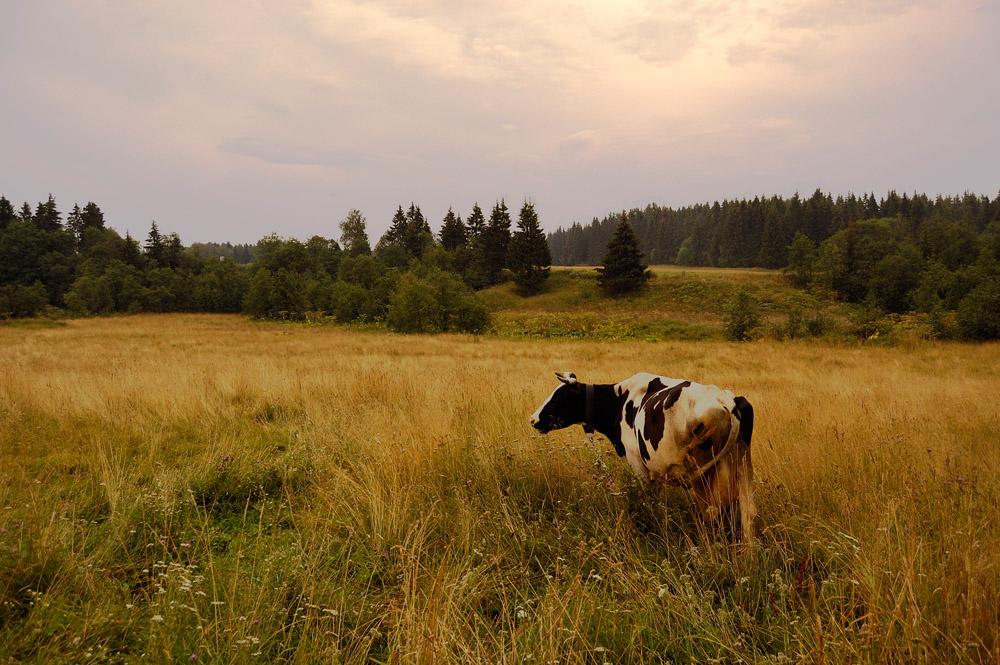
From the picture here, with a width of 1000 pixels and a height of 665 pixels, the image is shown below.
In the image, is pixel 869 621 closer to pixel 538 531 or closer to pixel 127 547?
pixel 538 531

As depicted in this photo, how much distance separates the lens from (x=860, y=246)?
189 ft

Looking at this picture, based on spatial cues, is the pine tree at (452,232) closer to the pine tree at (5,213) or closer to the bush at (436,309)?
the bush at (436,309)

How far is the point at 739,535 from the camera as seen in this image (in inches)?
123

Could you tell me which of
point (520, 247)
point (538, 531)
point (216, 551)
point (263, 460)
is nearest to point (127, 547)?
point (216, 551)

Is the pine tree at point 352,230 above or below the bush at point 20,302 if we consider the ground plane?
above

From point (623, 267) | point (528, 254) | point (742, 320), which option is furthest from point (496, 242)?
point (742, 320)

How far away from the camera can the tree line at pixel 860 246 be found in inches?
1143

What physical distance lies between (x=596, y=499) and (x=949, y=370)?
1627cm

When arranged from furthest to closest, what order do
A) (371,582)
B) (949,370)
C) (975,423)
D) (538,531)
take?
(949,370) → (975,423) → (538,531) → (371,582)

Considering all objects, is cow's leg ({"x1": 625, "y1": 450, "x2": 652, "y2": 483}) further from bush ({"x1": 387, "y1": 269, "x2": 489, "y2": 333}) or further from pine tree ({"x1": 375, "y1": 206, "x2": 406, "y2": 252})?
pine tree ({"x1": 375, "y1": 206, "x2": 406, "y2": 252})

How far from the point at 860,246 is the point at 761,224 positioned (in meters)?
47.6

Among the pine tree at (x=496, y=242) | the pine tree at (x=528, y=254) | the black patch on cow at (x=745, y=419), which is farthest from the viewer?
the pine tree at (x=496, y=242)

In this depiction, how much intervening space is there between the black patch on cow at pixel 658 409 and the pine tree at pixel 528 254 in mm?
57889

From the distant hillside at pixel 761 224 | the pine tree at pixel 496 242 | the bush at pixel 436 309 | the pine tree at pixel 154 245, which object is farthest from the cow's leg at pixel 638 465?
the distant hillside at pixel 761 224
